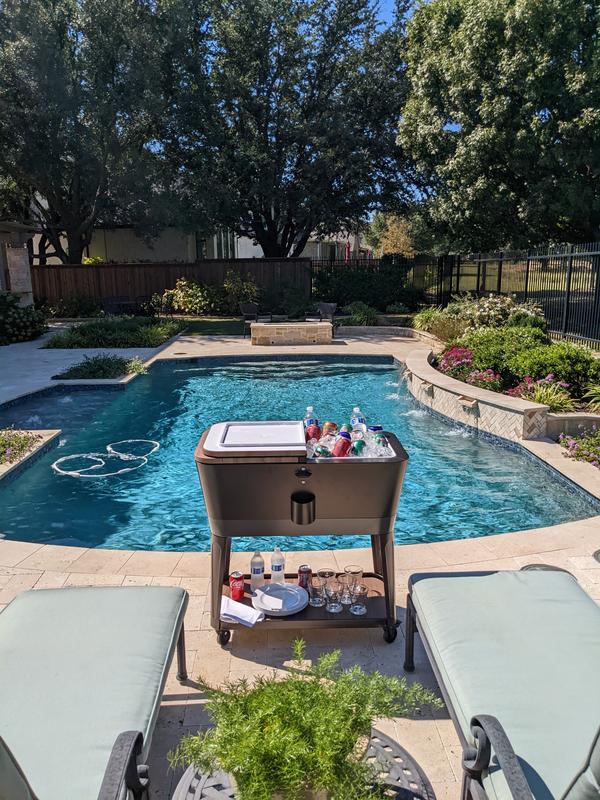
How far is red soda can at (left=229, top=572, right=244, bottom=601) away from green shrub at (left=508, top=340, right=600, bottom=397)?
6.41 meters

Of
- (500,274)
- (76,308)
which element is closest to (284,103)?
(76,308)

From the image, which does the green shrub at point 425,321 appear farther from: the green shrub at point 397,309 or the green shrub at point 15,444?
the green shrub at point 15,444

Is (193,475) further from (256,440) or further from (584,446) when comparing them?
(584,446)

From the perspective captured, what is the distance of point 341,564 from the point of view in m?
4.52

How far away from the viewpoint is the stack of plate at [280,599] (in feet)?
11.3

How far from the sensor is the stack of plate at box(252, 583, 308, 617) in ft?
11.3

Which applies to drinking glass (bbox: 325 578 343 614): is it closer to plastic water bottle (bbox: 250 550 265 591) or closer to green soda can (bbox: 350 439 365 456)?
plastic water bottle (bbox: 250 550 265 591)

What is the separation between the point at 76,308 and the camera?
21.5 m

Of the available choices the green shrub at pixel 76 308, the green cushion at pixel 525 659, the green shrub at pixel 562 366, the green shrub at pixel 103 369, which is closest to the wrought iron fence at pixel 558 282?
the green shrub at pixel 562 366

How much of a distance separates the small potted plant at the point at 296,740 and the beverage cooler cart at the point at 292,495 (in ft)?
4.03

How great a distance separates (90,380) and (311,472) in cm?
918

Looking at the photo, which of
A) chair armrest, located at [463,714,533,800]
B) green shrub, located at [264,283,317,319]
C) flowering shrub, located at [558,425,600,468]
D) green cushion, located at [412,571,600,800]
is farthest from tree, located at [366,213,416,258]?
chair armrest, located at [463,714,533,800]

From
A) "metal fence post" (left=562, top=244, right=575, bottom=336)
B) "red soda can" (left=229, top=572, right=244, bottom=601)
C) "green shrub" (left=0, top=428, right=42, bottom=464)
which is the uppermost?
"metal fence post" (left=562, top=244, right=575, bottom=336)

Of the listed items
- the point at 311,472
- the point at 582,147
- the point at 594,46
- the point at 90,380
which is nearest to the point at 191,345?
the point at 90,380
